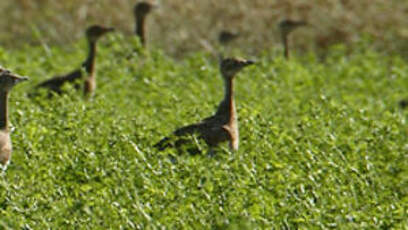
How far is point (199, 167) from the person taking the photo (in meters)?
7.03

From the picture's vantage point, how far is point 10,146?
26.8 ft

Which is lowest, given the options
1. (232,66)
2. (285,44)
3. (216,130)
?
(285,44)

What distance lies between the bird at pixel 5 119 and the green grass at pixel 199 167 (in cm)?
9

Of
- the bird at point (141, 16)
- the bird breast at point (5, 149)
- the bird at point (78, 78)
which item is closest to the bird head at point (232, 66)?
the bird at point (78, 78)

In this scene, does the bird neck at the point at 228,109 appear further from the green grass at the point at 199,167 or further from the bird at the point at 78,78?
the bird at the point at 78,78

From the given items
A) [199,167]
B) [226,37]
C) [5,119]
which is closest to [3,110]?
[5,119]

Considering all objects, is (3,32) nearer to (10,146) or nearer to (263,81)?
(263,81)

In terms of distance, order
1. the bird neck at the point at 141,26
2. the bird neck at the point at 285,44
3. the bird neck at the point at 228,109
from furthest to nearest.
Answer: the bird neck at the point at 285,44 < the bird neck at the point at 141,26 < the bird neck at the point at 228,109

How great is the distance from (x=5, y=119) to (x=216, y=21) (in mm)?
8863

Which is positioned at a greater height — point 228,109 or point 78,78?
point 228,109

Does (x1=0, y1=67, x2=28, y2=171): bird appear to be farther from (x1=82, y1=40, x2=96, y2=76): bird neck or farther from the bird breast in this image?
(x1=82, y1=40, x2=96, y2=76): bird neck

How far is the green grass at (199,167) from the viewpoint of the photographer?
6445 millimetres

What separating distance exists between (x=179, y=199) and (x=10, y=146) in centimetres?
220

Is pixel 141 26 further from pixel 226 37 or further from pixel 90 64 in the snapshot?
pixel 90 64
